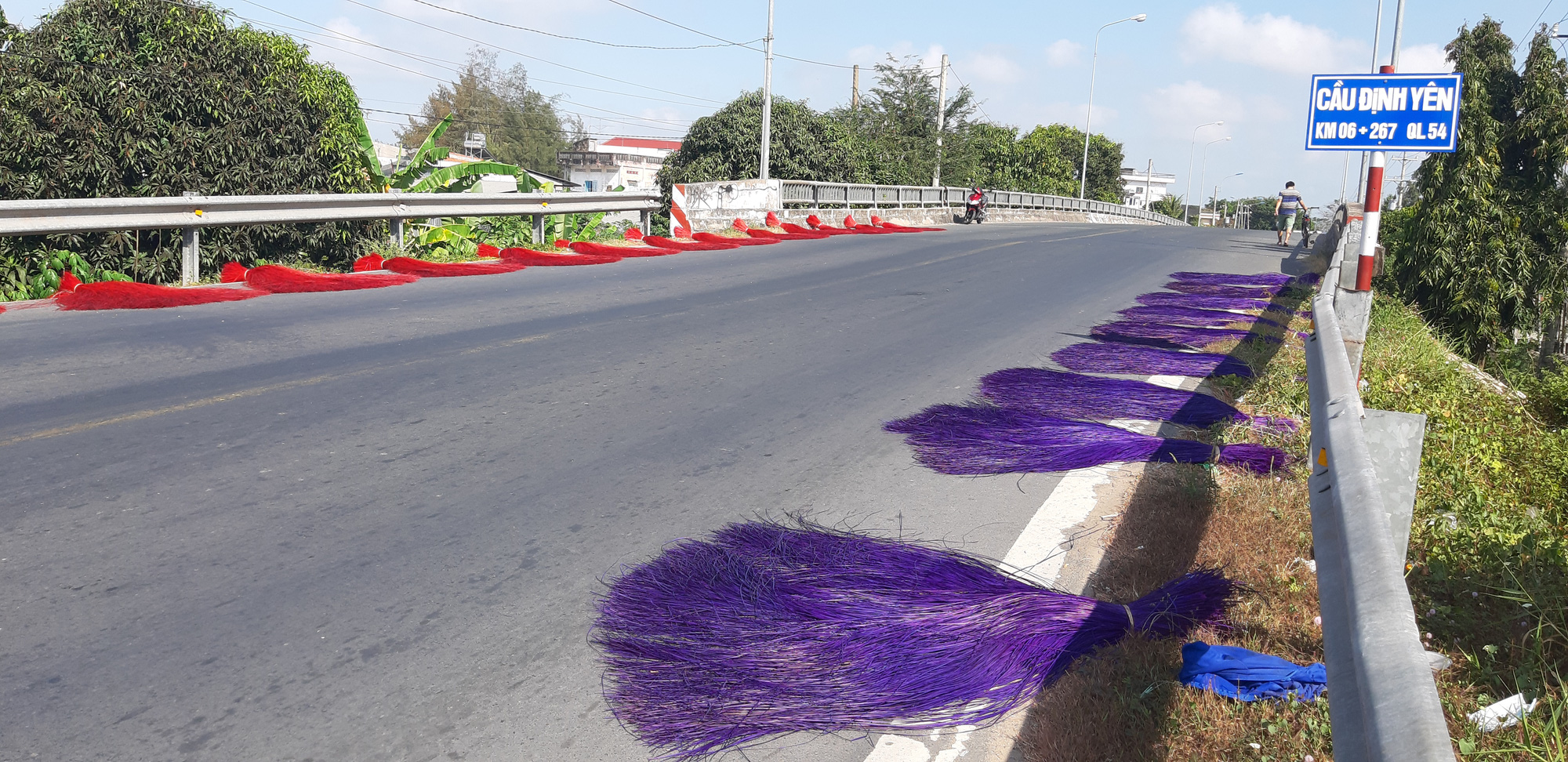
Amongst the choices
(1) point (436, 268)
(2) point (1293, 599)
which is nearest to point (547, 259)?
(1) point (436, 268)

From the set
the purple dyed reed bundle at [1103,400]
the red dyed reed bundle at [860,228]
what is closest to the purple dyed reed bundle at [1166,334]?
the purple dyed reed bundle at [1103,400]

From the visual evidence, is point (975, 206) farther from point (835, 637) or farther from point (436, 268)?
point (835, 637)

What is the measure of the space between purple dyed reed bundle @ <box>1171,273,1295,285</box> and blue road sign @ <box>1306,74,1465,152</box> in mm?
8513

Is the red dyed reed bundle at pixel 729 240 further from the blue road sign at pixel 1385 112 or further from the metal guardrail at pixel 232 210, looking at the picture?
the blue road sign at pixel 1385 112

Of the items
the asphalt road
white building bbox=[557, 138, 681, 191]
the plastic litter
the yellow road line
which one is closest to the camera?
the plastic litter

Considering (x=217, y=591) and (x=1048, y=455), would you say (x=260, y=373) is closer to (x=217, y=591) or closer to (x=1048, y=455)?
(x=217, y=591)

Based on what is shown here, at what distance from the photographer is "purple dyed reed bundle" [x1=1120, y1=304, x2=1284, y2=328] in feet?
35.6

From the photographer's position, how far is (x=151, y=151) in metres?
12.2

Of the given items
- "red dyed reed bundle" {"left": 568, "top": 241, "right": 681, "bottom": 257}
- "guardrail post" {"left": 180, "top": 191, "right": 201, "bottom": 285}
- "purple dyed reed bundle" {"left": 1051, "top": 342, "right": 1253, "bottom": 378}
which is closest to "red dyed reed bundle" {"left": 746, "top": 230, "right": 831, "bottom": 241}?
"red dyed reed bundle" {"left": 568, "top": 241, "right": 681, "bottom": 257}

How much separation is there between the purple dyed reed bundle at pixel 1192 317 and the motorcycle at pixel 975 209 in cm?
2566

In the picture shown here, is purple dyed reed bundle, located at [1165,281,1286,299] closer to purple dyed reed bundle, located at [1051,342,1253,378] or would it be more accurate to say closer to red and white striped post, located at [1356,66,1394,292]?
purple dyed reed bundle, located at [1051,342,1253,378]

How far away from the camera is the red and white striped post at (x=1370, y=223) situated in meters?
6.39

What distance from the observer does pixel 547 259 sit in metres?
14.6

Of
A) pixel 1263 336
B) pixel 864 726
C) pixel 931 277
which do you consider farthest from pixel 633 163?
pixel 864 726
